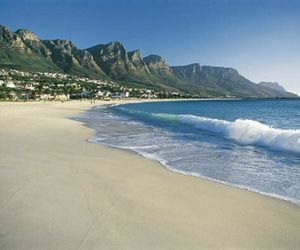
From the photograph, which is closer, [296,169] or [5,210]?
[5,210]

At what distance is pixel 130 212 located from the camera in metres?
6.95

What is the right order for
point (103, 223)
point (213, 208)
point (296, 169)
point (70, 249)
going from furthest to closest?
point (296, 169), point (213, 208), point (103, 223), point (70, 249)

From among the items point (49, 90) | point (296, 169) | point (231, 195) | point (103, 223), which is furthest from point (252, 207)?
point (49, 90)

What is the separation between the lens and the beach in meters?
5.61

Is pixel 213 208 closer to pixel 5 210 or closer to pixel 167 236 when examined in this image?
pixel 167 236

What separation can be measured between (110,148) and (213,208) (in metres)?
9.26

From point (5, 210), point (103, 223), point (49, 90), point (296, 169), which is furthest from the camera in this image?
point (49, 90)

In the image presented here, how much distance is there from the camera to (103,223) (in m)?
6.28

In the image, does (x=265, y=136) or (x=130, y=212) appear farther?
(x=265, y=136)

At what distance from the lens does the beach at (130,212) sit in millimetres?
5605

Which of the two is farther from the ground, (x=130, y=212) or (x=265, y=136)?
(x=265, y=136)

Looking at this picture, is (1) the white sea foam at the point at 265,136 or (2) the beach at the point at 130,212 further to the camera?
(1) the white sea foam at the point at 265,136

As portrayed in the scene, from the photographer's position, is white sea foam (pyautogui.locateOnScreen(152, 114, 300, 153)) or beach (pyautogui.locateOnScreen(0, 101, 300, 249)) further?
white sea foam (pyautogui.locateOnScreen(152, 114, 300, 153))

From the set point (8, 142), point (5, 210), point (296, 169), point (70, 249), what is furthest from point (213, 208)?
point (8, 142)
